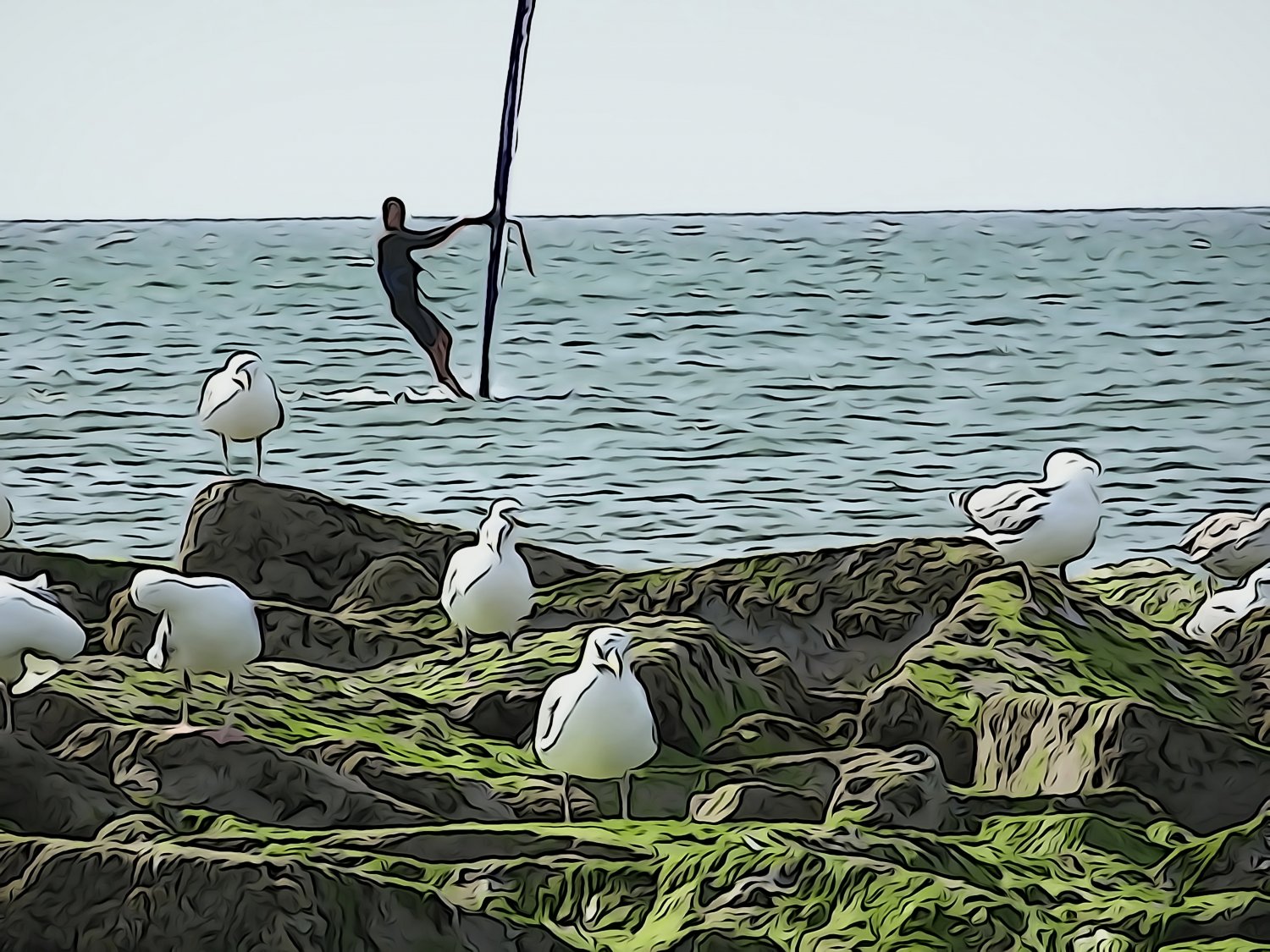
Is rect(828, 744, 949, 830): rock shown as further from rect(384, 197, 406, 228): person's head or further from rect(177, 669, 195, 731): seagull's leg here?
rect(384, 197, 406, 228): person's head

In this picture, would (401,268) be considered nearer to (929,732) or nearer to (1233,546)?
(1233,546)

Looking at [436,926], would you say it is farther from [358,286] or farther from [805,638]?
[358,286]

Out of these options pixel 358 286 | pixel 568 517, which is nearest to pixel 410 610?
pixel 568 517

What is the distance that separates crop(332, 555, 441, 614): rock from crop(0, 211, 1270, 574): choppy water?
5.94 feet

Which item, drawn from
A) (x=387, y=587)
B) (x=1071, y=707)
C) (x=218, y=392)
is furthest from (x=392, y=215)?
(x=1071, y=707)

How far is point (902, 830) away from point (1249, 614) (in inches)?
39.6

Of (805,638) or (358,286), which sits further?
(358,286)

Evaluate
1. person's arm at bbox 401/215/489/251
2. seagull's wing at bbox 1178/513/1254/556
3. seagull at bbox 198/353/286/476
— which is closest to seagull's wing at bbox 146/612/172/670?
seagull at bbox 198/353/286/476

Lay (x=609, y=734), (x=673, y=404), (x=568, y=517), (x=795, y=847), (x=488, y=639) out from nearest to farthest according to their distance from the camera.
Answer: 1. (x=795, y=847)
2. (x=609, y=734)
3. (x=488, y=639)
4. (x=568, y=517)
5. (x=673, y=404)

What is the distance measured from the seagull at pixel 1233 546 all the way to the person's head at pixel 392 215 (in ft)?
8.06

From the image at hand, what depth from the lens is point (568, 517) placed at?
495 centimetres

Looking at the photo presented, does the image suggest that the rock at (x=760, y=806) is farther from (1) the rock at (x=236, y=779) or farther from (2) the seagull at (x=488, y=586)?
(2) the seagull at (x=488, y=586)

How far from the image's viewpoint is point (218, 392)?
327 cm

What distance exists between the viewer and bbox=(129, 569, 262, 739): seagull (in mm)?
2168
